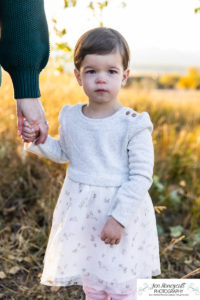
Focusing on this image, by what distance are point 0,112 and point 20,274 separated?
5.49 feet

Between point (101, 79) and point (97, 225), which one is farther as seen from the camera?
point (97, 225)

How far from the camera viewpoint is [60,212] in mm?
1722

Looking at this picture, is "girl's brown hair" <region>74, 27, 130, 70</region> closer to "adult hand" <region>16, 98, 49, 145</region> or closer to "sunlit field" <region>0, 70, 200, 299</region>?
"adult hand" <region>16, 98, 49, 145</region>

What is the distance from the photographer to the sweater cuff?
153cm

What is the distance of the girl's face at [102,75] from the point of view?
5.04ft

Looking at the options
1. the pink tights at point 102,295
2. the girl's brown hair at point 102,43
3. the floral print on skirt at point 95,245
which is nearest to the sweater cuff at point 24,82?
the girl's brown hair at point 102,43

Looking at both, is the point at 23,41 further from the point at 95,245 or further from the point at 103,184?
the point at 95,245

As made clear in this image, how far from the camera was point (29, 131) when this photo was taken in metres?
1.59

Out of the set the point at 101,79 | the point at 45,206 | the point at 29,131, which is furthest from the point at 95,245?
the point at 45,206

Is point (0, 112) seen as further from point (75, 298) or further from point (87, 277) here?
point (87, 277)

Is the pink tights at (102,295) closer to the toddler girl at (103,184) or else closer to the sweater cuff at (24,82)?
the toddler girl at (103,184)

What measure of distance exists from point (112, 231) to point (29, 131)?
0.55 m

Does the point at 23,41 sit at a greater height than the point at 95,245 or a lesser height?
greater

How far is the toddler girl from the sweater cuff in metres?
0.13
